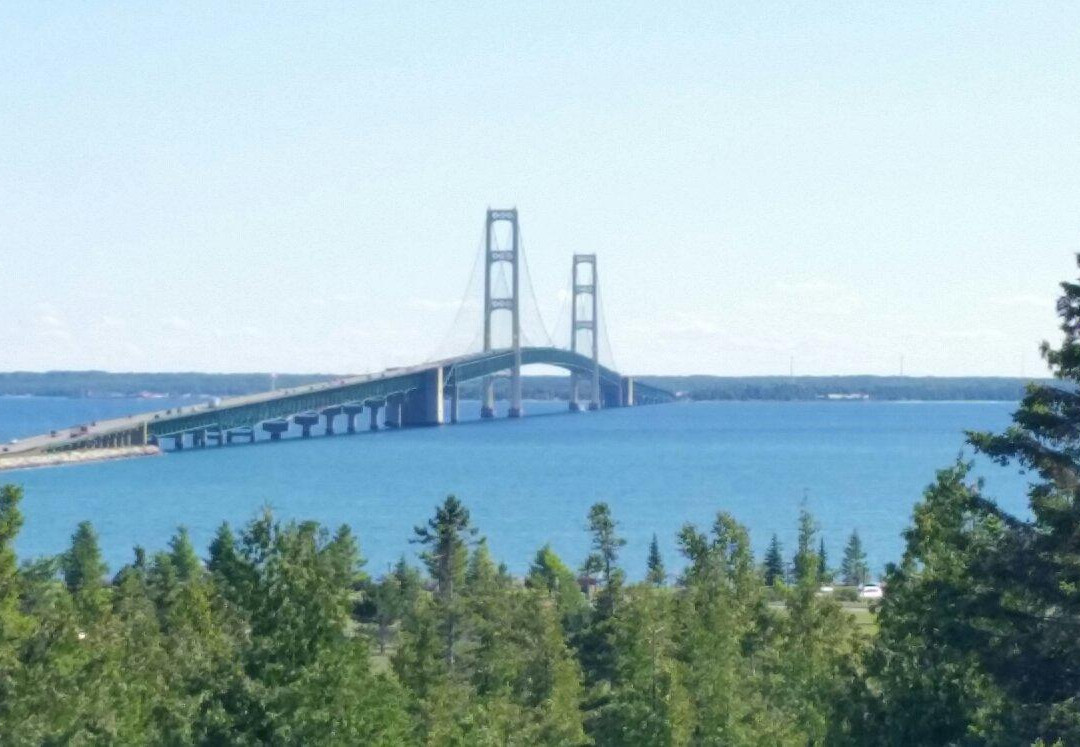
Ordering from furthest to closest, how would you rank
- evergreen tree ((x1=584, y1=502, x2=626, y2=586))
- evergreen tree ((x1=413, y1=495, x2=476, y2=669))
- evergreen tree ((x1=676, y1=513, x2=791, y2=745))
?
evergreen tree ((x1=584, y1=502, x2=626, y2=586)) < evergreen tree ((x1=413, y1=495, x2=476, y2=669)) < evergreen tree ((x1=676, y1=513, x2=791, y2=745))

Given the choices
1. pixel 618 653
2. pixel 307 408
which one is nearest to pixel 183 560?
pixel 618 653

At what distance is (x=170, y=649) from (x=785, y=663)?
645 cm

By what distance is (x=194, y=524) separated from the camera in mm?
56406

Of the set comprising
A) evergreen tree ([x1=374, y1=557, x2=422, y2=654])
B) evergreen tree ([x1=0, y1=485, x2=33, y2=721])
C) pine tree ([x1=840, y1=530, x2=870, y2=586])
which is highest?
evergreen tree ([x1=0, y1=485, x2=33, y2=721])

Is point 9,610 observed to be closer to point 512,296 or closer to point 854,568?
point 854,568

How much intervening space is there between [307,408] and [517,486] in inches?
1202

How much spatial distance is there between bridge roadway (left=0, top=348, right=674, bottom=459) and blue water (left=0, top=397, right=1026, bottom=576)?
65.7 inches

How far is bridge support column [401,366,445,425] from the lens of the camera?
4300 inches

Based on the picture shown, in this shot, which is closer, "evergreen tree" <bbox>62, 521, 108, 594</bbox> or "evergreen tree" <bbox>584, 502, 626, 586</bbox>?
"evergreen tree" <bbox>584, 502, 626, 586</bbox>

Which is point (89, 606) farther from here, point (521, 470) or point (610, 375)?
point (610, 375)

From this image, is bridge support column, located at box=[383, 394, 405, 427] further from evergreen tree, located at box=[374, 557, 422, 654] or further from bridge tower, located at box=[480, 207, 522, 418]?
evergreen tree, located at box=[374, 557, 422, 654]

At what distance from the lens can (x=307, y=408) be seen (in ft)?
330

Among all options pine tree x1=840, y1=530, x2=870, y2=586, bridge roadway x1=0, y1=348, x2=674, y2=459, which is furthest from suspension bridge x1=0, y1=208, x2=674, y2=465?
pine tree x1=840, y1=530, x2=870, y2=586

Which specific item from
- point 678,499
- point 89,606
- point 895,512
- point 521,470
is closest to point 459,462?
point 521,470
